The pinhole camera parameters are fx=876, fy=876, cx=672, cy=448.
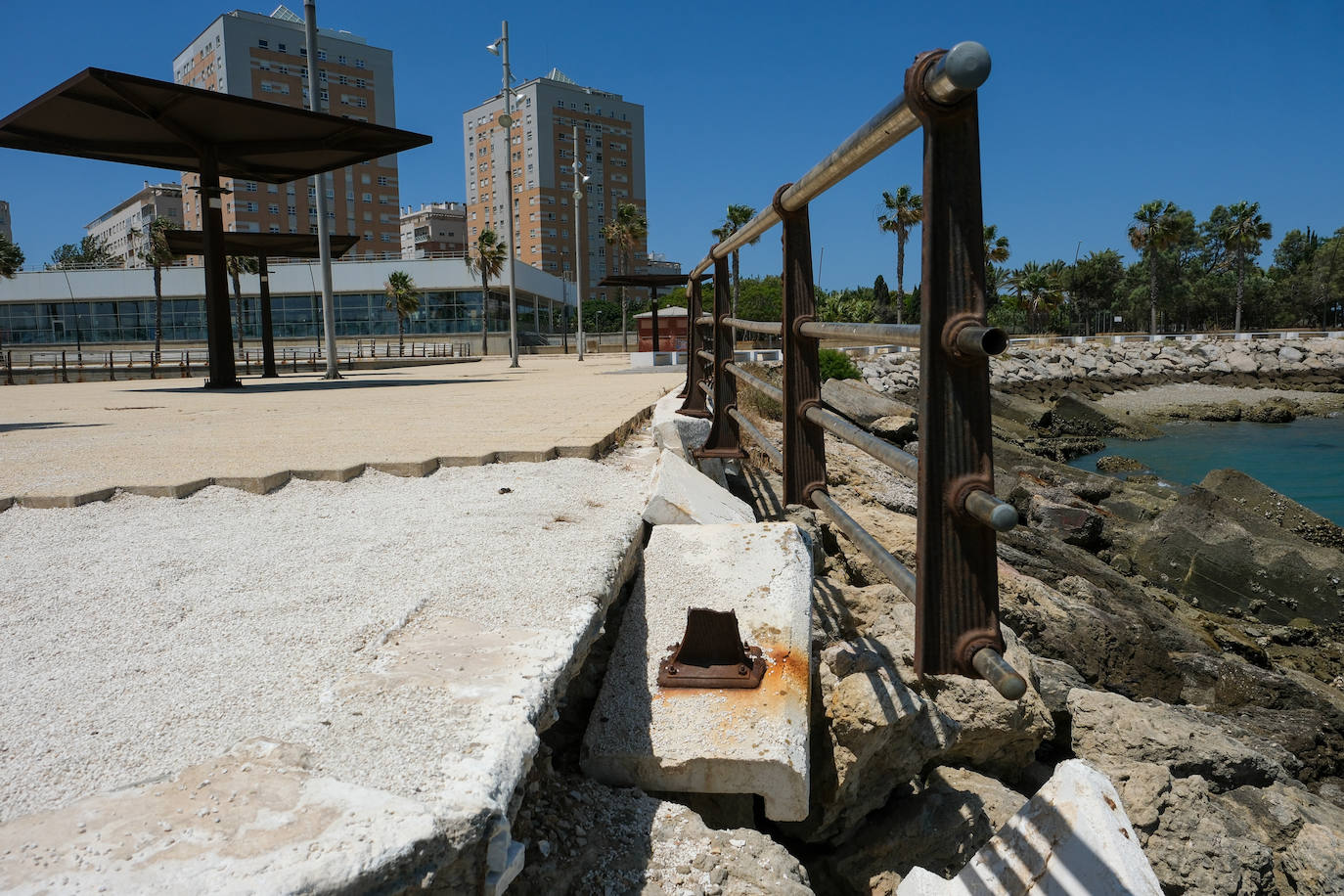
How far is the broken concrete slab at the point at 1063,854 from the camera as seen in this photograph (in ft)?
6.43

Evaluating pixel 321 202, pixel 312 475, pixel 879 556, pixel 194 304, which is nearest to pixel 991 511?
pixel 879 556

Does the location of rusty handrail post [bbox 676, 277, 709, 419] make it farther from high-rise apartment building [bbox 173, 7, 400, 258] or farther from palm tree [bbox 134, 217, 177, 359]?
high-rise apartment building [bbox 173, 7, 400, 258]

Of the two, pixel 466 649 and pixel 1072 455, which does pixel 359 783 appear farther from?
pixel 1072 455

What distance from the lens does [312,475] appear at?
4.64m

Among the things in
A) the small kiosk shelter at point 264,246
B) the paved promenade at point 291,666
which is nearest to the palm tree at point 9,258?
the small kiosk shelter at point 264,246

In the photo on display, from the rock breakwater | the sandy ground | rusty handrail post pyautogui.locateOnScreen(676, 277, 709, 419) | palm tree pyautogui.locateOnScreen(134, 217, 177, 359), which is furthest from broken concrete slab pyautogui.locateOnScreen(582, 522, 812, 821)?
palm tree pyautogui.locateOnScreen(134, 217, 177, 359)

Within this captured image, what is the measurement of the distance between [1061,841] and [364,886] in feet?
5.17

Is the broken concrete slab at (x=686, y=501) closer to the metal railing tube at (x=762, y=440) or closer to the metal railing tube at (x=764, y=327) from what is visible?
the metal railing tube at (x=762, y=440)

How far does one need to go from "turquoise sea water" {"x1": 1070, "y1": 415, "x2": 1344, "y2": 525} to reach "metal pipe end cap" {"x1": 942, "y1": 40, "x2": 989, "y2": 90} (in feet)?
58.7

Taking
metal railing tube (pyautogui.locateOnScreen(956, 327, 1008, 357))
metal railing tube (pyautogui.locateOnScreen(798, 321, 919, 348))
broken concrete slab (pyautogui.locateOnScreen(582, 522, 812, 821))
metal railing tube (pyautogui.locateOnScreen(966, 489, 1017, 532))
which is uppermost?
metal railing tube (pyautogui.locateOnScreen(798, 321, 919, 348))

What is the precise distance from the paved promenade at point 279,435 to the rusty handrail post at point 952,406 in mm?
3545

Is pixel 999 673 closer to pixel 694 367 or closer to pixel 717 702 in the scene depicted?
pixel 717 702

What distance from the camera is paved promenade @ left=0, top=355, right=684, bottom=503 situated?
15.7 ft

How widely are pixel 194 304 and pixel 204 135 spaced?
4783 cm
